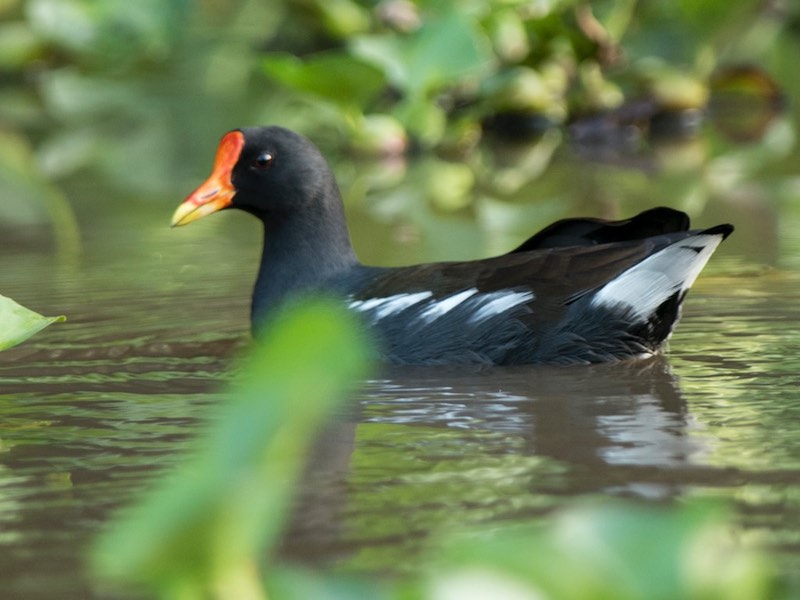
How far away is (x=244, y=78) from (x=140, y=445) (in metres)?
10.3

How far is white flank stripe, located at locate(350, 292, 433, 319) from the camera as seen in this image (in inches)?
178

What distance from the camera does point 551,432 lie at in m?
3.68

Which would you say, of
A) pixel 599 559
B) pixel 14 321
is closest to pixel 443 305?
pixel 14 321

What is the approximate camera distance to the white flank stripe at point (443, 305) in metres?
4.50

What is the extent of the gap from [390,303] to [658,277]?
78 cm

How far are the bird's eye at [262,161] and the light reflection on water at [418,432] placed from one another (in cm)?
56

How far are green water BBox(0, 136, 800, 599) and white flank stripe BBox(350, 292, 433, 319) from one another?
20 cm

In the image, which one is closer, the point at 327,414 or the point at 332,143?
the point at 327,414

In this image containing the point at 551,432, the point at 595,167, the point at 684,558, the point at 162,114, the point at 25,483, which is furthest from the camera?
the point at 162,114

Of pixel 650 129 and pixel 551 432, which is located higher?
pixel 650 129

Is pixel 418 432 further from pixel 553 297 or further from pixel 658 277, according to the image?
pixel 658 277

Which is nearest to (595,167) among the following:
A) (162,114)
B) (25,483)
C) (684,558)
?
(162,114)

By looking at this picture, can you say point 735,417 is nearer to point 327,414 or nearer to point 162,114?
point 327,414

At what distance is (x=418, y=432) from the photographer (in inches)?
147
